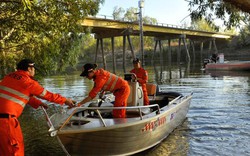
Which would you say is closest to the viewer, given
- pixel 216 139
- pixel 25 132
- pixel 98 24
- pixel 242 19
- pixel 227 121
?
pixel 242 19

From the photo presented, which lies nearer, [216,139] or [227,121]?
[216,139]

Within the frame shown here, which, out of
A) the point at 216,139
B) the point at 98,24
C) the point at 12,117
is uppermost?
the point at 98,24

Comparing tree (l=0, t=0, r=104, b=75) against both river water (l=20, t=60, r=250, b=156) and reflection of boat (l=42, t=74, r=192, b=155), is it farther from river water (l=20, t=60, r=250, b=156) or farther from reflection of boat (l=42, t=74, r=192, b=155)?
reflection of boat (l=42, t=74, r=192, b=155)

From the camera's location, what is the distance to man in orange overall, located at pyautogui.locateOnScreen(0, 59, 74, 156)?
466cm

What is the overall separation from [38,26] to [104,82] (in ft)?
16.1

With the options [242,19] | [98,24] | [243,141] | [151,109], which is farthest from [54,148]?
[98,24]

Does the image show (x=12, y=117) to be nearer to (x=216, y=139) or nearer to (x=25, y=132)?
(x=25, y=132)

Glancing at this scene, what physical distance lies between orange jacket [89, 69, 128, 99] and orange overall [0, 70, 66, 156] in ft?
5.52

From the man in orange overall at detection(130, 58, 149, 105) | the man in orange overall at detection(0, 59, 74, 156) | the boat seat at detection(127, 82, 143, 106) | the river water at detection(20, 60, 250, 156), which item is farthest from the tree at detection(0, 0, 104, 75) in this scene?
the man in orange overall at detection(0, 59, 74, 156)

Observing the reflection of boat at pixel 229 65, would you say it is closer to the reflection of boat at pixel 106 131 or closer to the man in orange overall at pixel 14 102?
the reflection of boat at pixel 106 131

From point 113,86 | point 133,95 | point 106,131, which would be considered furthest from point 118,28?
point 106,131

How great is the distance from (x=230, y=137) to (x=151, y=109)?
240 cm

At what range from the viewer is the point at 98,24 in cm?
4075

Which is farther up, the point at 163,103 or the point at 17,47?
the point at 17,47
